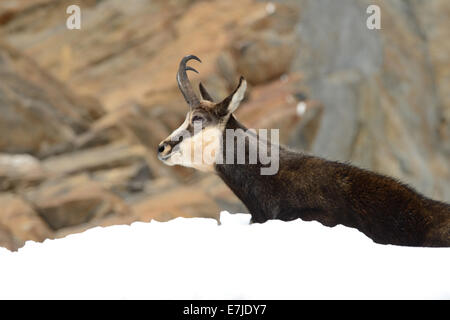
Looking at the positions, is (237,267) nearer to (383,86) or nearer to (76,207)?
(76,207)

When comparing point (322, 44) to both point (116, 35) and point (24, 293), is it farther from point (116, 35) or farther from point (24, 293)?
point (24, 293)

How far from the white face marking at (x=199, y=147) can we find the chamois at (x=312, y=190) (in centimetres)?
1

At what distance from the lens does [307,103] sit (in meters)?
19.3

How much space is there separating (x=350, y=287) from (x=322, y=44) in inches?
623

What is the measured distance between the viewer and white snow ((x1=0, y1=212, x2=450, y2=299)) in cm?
538

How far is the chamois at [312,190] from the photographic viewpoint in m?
6.74

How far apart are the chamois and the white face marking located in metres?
0.01

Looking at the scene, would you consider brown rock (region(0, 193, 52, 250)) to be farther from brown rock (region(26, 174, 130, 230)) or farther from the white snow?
the white snow

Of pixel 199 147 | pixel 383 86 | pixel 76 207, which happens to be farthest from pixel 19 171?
pixel 199 147

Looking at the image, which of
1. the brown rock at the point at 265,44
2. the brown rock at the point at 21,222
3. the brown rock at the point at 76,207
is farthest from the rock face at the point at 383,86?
the brown rock at the point at 21,222

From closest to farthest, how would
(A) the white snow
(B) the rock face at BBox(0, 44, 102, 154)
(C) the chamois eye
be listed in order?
(A) the white snow < (C) the chamois eye < (B) the rock face at BBox(0, 44, 102, 154)

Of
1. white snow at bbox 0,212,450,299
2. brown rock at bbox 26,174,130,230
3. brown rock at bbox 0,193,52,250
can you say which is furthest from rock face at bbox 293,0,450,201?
white snow at bbox 0,212,450,299
